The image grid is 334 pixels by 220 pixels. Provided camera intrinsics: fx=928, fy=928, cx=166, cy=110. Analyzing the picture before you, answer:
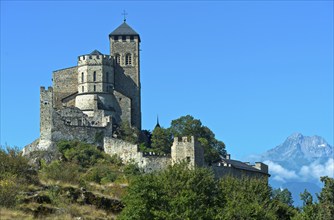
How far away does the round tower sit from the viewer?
9381cm

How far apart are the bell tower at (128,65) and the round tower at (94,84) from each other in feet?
7.05

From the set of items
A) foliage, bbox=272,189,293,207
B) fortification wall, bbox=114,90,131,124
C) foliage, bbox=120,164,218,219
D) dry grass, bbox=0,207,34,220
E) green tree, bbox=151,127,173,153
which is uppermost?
fortification wall, bbox=114,90,131,124

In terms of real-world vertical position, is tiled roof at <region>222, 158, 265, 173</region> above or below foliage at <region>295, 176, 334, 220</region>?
A: above

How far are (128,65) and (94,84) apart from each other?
543 cm

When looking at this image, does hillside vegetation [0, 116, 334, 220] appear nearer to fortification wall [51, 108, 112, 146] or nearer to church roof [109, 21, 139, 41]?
fortification wall [51, 108, 112, 146]

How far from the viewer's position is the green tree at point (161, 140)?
292ft

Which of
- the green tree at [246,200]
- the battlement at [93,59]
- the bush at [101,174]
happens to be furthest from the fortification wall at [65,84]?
the green tree at [246,200]

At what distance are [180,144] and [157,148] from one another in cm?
793

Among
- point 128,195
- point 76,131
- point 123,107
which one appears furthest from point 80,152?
point 128,195

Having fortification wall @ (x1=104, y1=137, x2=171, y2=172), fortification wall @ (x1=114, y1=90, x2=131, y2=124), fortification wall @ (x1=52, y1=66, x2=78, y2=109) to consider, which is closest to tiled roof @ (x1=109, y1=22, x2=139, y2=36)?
fortification wall @ (x1=52, y1=66, x2=78, y2=109)

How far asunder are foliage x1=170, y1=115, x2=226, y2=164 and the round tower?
738cm

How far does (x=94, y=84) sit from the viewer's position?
9456 centimetres

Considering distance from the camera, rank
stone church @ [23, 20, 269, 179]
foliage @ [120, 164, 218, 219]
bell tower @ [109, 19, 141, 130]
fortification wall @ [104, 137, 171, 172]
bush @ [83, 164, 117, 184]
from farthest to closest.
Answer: bell tower @ [109, 19, 141, 130]
stone church @ [23, 20, 269, 179]
fortification wall @ [104, 137, 171, 172]
bush @ [83, 164, 117, 184]
foliage @ [120, 164, 218, 219]

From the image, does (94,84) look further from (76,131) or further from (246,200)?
(246,200)
